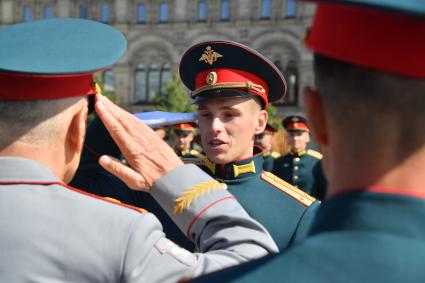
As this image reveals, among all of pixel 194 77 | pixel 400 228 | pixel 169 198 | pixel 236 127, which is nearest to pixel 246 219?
pixel 169 198

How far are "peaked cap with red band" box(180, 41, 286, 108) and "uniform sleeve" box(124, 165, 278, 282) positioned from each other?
1.43 metres

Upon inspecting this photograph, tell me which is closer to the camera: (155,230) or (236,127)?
(155,230)

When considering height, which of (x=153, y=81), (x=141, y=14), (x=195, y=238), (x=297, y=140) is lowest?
(x=153, y=81)

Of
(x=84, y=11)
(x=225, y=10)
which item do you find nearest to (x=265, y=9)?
(x=225, y=10)

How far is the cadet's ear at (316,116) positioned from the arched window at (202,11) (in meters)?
28.5

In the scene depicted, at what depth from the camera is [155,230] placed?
5.01 feet

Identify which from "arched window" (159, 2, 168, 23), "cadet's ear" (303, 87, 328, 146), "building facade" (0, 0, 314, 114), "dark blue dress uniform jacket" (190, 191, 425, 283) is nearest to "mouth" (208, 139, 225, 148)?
"cadet's ear" (303, 87, 328, 146)

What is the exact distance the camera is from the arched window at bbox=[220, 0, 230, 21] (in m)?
28.8

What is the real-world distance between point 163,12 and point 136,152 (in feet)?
96.1

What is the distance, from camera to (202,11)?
95.9ft

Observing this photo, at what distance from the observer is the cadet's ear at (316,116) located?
1.18 meters

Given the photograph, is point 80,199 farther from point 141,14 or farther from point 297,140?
point 141,14

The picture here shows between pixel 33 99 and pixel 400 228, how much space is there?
1.08 meters

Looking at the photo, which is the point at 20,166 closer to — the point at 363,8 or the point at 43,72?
the point at 43,72
